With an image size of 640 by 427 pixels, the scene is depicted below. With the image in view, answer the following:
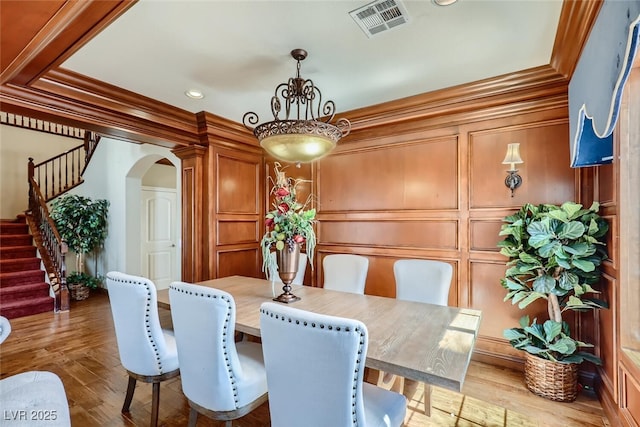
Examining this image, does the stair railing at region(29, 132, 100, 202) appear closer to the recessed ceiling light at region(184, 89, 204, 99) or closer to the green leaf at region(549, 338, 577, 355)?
the recessed ceiling light at region(184, 89, 204, 99)

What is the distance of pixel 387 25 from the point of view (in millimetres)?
1861

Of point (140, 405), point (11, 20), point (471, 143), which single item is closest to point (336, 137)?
point (471, 143)

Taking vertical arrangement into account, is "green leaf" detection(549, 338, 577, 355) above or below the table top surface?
below

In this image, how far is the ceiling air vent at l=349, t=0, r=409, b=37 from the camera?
5.54ft

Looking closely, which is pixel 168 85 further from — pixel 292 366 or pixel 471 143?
pixel 471 143

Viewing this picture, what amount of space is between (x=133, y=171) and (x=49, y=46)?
3699mm

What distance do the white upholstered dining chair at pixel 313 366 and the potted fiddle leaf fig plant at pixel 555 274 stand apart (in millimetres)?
1739

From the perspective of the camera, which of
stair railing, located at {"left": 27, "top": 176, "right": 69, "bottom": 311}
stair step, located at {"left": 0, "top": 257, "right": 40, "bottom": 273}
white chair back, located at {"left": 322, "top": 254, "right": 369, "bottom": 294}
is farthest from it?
stair step, located at {"left": 0, "top": 257, "right": 40, "bottom": 273}

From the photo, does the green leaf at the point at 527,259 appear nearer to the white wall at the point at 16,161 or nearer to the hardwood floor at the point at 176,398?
the hardwood floor at the point at 176,398

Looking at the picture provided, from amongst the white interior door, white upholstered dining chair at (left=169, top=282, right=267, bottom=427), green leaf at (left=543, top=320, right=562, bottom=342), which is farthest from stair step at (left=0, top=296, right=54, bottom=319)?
green leaf at (left=543, top=320, right=562, bottom=342)

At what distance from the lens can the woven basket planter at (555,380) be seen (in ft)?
7.27

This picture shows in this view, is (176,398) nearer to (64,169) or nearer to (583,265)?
(583,265)

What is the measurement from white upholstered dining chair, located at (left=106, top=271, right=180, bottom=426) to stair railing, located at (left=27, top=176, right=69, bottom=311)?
146 inches

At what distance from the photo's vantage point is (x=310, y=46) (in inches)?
81.4
